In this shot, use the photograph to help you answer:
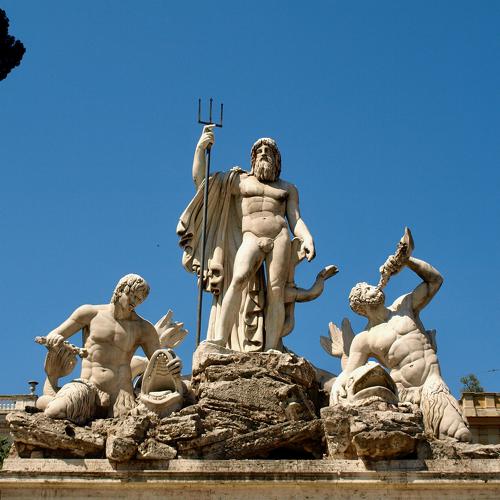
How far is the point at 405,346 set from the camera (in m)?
16.3

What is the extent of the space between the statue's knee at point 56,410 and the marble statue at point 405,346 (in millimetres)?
3605

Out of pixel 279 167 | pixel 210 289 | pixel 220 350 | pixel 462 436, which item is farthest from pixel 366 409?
pixel 279 167

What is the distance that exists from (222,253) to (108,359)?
258 cm

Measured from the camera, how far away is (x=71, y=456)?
585 inches

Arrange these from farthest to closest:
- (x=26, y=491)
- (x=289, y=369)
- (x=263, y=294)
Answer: (x=263, y=294) → (x=289, y=369) → (x=26, y=491)

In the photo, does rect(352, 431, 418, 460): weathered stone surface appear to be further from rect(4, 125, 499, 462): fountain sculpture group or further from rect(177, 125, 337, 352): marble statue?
rect(177, 125, 337, 352): marble statue

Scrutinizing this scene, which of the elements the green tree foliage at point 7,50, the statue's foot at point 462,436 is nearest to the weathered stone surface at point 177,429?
the statue's foot at point 462,436

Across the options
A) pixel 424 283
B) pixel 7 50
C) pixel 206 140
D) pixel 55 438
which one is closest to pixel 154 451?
pixel 55 438

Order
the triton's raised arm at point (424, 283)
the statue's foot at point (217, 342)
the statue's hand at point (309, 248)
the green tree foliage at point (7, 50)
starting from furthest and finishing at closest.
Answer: the green tree foliage at point (7, 50) < the statue's hand at point (309, 248) < the triton's raised arm at point (424, 283) < the statue's foot at point (217, 342)

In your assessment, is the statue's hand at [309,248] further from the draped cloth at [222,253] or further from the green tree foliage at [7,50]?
the green tree foliage at [7,50]

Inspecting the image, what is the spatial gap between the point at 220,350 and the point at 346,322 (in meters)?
2.18

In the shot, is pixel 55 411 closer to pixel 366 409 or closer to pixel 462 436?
pixel 366 409

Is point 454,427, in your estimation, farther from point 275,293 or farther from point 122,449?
point 122,449

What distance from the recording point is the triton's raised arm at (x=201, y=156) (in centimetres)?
1794
